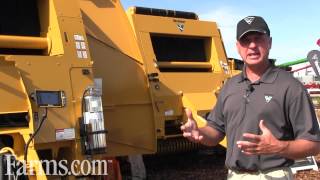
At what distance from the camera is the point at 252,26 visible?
2762 mm

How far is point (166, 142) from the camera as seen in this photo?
7543 mm

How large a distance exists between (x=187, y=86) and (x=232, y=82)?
14.5 feet

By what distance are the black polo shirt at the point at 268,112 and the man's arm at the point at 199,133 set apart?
0.14 metres

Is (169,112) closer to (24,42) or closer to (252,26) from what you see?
(24,42)

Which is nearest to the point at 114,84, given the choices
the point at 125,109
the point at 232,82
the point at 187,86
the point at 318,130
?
the point at 125,109

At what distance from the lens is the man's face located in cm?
277

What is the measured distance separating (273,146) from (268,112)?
336 mm

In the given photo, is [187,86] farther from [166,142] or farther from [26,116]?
[26,116]

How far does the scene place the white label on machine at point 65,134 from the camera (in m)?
4.88

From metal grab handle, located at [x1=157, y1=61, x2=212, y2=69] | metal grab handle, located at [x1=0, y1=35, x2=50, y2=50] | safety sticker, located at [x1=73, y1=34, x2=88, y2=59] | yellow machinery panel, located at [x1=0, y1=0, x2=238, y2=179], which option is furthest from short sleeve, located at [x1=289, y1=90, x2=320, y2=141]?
metal grab handle, located at [x1=157, y1=61, x2=212, y2=69]

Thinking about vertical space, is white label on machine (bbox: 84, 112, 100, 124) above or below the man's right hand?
above

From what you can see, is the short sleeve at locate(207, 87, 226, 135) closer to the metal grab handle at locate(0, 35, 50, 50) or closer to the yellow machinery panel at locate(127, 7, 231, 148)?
the metal grab handle at locate(0, 35, 50, 50)

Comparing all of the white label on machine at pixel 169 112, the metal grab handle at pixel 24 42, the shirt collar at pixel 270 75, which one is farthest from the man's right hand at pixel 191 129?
the white label on machine at pixel 169 112

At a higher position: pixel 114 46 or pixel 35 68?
pixel 114 46
